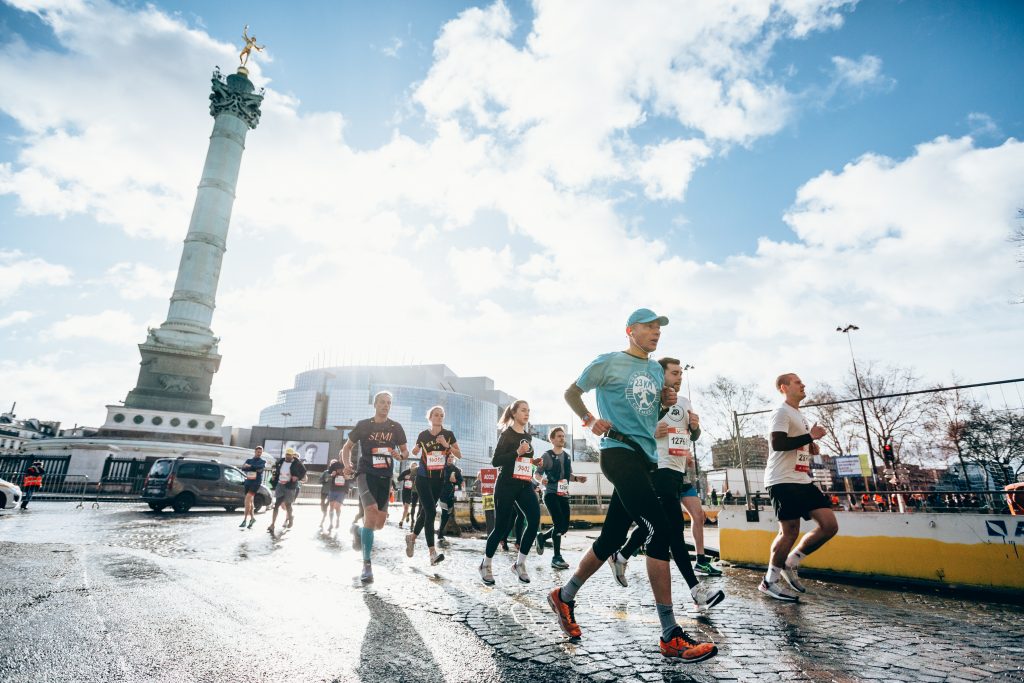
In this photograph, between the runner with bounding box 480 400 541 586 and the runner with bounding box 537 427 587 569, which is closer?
the runner with bounding box 480 400 541 586

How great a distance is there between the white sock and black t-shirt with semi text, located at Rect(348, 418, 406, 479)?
4.10 meters

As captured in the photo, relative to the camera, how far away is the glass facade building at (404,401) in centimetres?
11100

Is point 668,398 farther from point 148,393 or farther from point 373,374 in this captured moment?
point 373,374

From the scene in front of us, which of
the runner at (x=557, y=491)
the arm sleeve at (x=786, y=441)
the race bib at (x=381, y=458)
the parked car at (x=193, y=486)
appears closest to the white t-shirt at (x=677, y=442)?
the arm sleeve at (x=786, y=441)

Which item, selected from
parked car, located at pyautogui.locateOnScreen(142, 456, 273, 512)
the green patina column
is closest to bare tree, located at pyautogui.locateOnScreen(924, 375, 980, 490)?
parked car, located at pyautogui.locateOnScreen(142, 456, 273, 512)

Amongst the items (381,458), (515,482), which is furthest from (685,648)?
(381,458)

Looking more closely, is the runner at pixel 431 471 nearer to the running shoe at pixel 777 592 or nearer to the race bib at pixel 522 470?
the race bib at pixel 522 470

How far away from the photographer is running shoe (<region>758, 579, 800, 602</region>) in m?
4.67

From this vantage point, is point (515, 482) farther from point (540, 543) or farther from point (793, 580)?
point (540, 543)

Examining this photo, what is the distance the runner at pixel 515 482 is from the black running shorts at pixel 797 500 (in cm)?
241

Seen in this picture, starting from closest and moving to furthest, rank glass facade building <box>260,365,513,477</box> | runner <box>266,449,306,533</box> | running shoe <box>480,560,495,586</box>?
running shoe <box>480,560,495,586</box> → runner <box>266,449,306,533</box> → glass facade building <box>260,365,513,477</box>

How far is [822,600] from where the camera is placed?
15.8ft

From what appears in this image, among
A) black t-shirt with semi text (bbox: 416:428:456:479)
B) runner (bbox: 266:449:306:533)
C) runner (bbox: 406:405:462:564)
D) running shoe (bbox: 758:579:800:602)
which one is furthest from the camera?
runner (bbox: 266:449:306:533)

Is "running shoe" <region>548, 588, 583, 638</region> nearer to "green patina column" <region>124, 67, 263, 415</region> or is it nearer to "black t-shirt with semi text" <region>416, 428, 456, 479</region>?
"black t-shirt with semi text" <region>416, 428, 456, 479</region>
